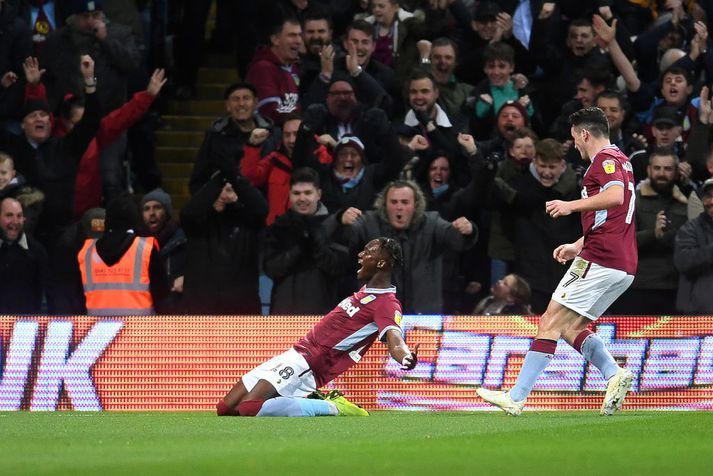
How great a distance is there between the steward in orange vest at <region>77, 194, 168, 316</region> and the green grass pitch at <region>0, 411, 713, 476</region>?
2.30 m

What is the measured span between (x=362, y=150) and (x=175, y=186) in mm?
4630

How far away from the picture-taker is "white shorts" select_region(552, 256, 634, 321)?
11.6 m

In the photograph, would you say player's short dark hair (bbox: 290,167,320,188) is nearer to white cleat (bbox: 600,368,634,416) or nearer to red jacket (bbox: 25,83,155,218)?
red jacket (bbox: 25,83,155,218)

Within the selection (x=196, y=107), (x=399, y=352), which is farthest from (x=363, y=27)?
(x=399, y=352)

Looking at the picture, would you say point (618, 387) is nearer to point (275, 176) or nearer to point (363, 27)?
point (275, 176)

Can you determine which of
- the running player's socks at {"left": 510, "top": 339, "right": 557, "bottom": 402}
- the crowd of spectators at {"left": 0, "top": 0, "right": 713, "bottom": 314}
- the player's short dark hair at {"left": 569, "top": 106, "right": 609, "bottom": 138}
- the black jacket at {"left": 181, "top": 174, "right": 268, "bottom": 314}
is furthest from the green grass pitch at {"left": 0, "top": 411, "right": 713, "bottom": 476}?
the black jacket at {"left": 181, "top": 174, "right": 268, "bottom": 314}

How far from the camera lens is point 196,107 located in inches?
820

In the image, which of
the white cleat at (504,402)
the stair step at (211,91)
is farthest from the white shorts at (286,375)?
the stair step at (211,91)

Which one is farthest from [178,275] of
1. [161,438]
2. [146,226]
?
[161,438]

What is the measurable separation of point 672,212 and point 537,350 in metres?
4.54

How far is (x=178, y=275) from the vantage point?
16.2 metres

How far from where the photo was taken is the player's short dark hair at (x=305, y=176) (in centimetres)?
1518

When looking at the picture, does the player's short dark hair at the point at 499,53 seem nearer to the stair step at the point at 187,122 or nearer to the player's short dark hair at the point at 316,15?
the player's short dark hair at the point at 316,15

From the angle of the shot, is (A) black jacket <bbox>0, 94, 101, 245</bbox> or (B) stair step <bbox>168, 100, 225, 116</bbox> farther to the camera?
(B) stair step <bbox>168, 100, 225, 116</bbox>
